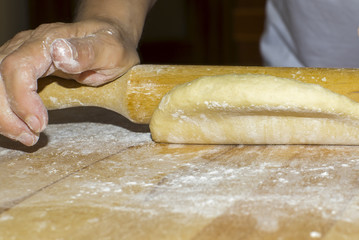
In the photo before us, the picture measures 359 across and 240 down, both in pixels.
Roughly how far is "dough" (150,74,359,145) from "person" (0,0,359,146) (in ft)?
0.62

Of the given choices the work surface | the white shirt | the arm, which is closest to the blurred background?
the white shirt

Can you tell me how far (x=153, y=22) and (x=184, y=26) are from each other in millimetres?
459

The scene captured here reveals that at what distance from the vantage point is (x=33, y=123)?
98 centimetres

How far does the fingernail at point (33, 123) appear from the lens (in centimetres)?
98

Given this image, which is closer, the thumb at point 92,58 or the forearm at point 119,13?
the thumb at point 92,58

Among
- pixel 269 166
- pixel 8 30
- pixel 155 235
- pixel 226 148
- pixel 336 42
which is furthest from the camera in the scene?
pixel 8 30

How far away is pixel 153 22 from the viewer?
6.29 meters

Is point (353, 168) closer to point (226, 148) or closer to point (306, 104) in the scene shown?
point (306, 104)

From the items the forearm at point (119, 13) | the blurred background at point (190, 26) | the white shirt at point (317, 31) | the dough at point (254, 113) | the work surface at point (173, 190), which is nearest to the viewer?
the work surface at point (173, 190)

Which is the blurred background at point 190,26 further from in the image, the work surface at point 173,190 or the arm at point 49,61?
the work surface at point 173,190

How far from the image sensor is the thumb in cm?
96

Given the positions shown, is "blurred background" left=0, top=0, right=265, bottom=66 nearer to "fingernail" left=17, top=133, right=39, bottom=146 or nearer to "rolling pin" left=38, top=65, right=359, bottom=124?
"rolling pin" left=38, top=65, right=359, bottom=124

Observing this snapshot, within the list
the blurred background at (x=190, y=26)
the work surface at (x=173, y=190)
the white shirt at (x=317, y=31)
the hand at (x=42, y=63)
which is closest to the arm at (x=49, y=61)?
the hand at (x=42, y=63)

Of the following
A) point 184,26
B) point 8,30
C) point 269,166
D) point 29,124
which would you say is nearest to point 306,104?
point 269,166
